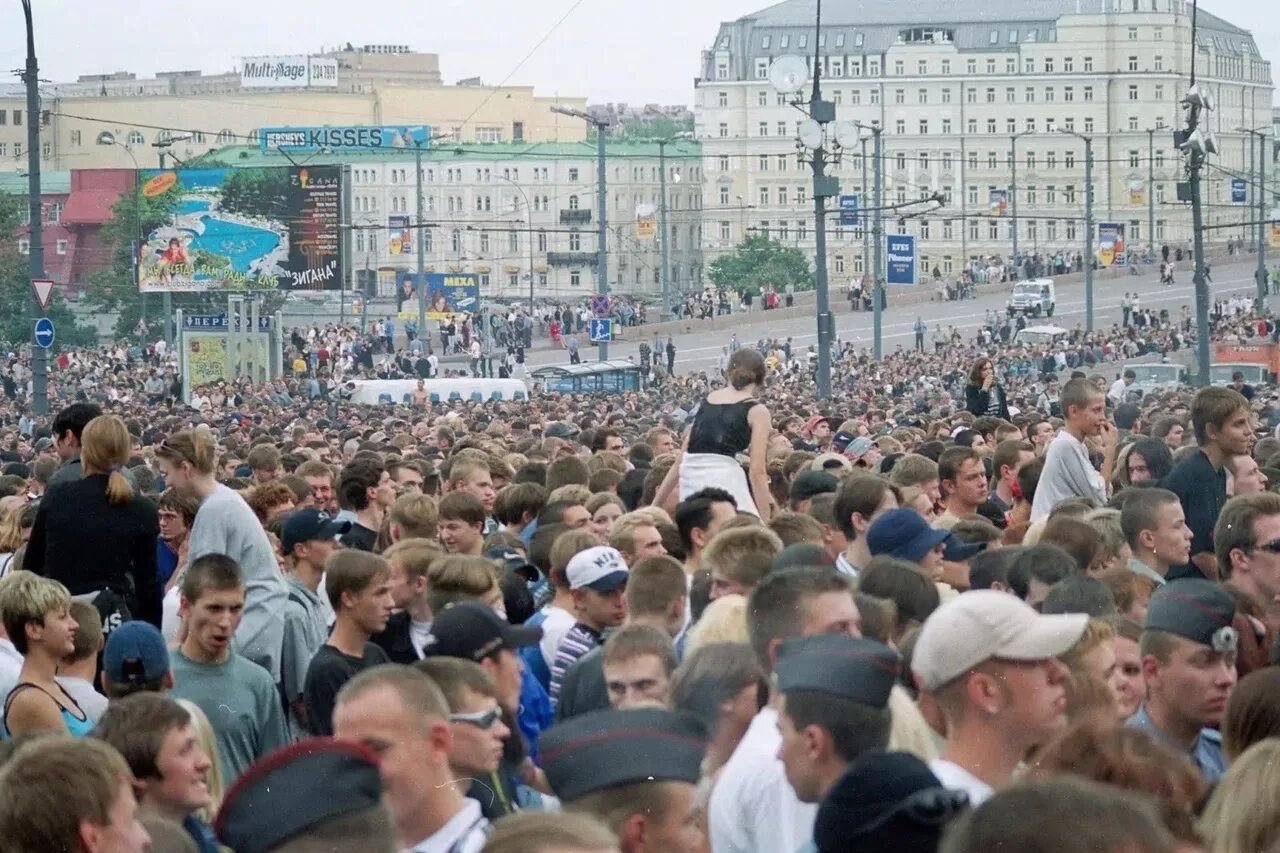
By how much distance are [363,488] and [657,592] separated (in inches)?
161

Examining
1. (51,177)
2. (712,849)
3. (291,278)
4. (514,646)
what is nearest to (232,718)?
(514,646)

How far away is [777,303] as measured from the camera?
102 metres

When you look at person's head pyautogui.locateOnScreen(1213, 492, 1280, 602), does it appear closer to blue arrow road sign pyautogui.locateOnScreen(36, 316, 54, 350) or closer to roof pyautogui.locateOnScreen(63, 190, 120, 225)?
blue arrow road sign pyautogui.locateOnScreen(36, 316, 54, 350)

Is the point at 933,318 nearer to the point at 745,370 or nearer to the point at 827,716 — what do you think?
the point at 745,370

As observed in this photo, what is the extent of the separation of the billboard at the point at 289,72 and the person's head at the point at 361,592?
163416 mm

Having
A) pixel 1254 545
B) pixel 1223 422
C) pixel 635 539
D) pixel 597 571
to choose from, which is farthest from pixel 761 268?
pixel 597 571

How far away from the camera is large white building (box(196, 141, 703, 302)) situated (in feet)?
478

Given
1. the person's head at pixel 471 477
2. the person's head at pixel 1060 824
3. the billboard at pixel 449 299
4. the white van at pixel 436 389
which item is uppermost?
the billboard at pixel 449 299

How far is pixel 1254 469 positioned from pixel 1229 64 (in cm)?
14280

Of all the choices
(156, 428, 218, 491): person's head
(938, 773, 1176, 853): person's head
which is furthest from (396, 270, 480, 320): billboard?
(938, 773, 1176, 853): person's head

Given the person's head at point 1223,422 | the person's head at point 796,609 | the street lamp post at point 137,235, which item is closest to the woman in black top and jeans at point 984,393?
the person's head at point 1223,422

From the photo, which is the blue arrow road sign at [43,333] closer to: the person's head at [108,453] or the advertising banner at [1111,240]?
the person's head at [108,453]

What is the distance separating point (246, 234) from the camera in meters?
67.4

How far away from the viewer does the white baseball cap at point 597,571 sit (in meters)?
8.21
